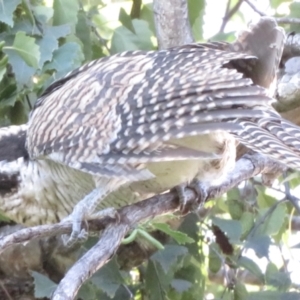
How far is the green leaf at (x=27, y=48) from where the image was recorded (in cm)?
212

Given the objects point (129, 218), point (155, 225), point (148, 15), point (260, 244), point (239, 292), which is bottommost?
point (239, 292)

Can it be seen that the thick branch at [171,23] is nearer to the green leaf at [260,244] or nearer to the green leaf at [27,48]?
the green leaf at [27,48]

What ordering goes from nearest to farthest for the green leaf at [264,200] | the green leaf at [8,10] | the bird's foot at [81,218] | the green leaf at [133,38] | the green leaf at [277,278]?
the bird's foot at [81,218] → the green leaf at [8,10] → the green leaf at [277,278] → the green leaf at [133,38] → the green leaf at [264,200]

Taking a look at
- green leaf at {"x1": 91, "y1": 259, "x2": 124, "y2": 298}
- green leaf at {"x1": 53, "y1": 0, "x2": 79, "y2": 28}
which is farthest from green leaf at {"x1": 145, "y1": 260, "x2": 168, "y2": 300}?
green leaf at {"x1": 53, "y1": 0, "x2": 79, "y2": 28}

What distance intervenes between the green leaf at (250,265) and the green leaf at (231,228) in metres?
0.09

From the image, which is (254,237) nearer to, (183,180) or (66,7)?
(183,180)

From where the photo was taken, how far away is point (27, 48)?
2.13m

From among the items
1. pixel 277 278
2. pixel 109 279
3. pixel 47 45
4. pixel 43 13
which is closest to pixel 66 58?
pixel 47 45

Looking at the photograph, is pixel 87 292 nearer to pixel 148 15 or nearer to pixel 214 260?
pixel 214 260

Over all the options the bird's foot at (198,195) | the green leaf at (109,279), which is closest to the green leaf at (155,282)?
the green leaf at (109,279)

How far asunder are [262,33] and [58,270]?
881 mm

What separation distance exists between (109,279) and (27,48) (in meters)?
0.58

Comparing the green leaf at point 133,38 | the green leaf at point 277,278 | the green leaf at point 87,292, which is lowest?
the green leaf at point 277,278

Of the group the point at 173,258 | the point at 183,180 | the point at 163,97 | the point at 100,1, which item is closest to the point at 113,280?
the point at 173,258
